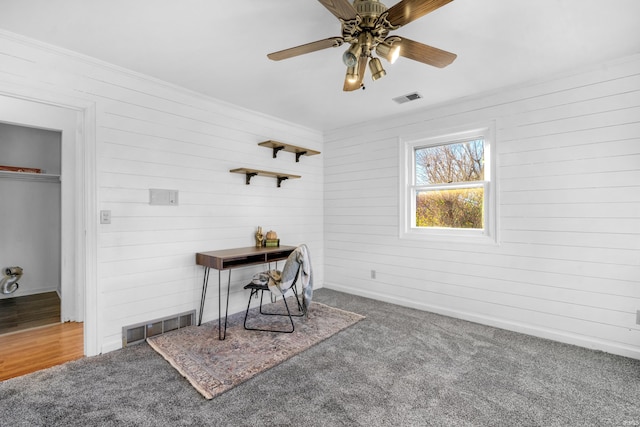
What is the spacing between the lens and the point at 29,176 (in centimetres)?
391

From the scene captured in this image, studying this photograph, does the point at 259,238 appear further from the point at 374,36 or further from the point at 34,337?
the point at 374,36

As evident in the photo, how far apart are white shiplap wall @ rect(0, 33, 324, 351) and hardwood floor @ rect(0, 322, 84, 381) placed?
1.10ft

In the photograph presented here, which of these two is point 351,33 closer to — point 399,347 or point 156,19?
point 156,19

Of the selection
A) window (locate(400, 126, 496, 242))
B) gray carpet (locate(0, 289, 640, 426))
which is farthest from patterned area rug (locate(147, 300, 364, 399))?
window (locate(400, 126, 496, 242))

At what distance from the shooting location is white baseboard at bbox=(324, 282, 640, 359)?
249 centimetres

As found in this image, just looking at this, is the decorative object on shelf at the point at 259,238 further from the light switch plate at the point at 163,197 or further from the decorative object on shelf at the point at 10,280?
the decorative object on shelf at the point at 10,280

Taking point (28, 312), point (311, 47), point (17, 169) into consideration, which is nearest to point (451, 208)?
point (311, 47)

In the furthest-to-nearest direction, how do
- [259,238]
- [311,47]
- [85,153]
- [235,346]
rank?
[259,238]
[235,346]
[85,153]
[311,47]

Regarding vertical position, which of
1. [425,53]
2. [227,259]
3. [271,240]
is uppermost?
[425,53]

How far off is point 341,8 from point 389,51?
1.34 ft

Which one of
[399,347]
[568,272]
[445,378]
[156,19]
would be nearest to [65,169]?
[156,19]

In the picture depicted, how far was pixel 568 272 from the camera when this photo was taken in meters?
2.71

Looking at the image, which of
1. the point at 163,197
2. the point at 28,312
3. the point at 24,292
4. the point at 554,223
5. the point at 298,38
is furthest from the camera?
the point at 24,292

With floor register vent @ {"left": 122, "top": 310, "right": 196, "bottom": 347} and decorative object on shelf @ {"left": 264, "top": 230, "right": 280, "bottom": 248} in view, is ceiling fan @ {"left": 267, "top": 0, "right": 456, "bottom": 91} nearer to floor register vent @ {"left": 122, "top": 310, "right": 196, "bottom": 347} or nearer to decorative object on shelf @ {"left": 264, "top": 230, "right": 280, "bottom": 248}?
decorative object on shelf @ {"left": 264, "top": 230, "right": 280, "bottom": 248}
